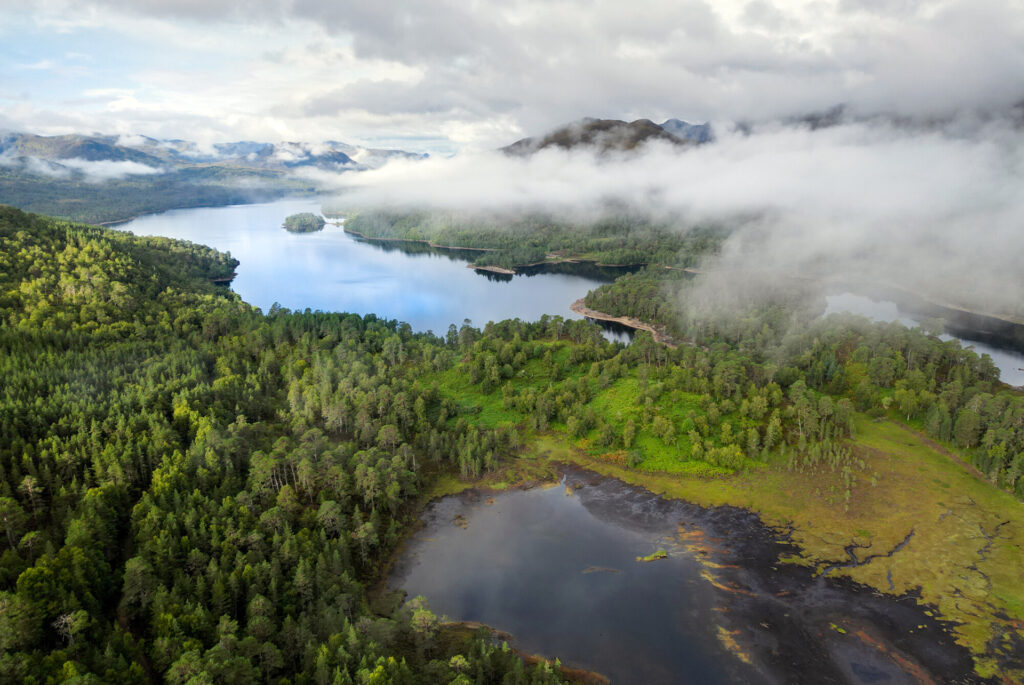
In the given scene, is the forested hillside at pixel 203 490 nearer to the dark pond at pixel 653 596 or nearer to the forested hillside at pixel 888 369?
the dark pond at pixel 653 596

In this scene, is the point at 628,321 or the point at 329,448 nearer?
the point at 329,448

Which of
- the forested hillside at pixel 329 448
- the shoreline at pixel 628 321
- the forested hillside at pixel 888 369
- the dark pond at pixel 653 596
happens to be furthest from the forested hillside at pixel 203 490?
the shoreline at pixel 628 321

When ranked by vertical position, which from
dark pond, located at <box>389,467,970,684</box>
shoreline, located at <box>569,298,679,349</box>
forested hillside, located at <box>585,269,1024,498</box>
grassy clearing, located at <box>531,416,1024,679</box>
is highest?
forested hillside, located at <box>585,269,1024,498</box>

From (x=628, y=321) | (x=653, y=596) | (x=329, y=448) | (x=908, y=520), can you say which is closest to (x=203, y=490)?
(x=329, y=448)

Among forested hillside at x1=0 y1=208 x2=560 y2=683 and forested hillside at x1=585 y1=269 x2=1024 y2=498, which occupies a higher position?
forested hillside at x1=585 y1=269 x2=1024 y2=498

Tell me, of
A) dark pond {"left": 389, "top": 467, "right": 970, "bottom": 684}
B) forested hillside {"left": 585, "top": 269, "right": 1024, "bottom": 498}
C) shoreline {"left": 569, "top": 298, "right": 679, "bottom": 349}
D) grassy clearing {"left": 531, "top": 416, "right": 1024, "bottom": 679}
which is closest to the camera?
dark pond {"left": 389, "top": 467, "right": 970, "bottom": 684}

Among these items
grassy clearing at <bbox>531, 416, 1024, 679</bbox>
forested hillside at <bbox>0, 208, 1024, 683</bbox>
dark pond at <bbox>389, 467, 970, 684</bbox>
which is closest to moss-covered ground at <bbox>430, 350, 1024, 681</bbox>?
grassy clearing at <bbox>531, 416, 1024, 679</bbox>

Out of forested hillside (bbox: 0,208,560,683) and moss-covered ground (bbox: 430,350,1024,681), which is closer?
forested hillside (bbox: 0,208,560,683)

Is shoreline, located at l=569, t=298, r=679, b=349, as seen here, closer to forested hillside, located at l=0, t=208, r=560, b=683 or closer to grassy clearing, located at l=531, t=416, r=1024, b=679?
grassy clearing, located at l=531, t=416, r=1024, b=679

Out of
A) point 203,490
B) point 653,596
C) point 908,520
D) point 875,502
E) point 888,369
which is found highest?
point 888,369

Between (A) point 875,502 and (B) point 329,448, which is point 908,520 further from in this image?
(B) point 329,448
